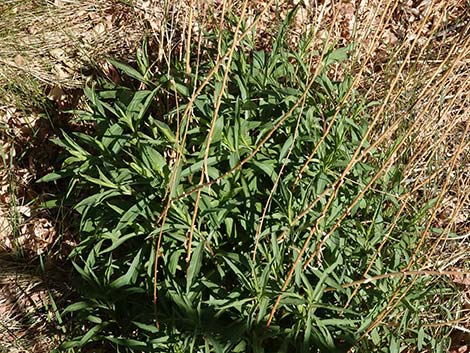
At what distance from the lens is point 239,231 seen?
2.63m

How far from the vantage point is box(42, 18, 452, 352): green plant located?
2.45m

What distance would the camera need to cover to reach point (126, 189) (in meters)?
2.60

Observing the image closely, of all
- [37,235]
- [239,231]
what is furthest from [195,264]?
[37,235]

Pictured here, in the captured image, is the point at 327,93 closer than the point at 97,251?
No

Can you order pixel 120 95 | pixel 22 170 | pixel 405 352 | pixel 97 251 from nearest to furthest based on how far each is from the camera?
pixel 97 251 → pixel 120 95 → pixel 405 352 → pixel 22 170

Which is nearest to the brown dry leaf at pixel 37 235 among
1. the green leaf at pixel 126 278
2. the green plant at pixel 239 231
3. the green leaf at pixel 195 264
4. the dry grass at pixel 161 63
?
the dry grass at pixel 161 63

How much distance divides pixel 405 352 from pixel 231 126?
1.24 meters

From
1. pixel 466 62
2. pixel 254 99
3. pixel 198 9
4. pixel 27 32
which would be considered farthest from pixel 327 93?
pixel 27 32

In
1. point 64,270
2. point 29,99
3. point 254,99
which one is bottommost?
point 64,270

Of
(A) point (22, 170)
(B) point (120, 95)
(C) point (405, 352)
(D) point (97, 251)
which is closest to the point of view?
(D) point (97, 251)

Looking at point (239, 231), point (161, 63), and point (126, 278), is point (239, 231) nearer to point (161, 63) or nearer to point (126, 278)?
point (126, 278)

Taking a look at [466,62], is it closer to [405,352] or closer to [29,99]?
[405,352]

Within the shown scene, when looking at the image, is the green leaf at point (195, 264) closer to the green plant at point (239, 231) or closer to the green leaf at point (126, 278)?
the green plant at point (239, 231)

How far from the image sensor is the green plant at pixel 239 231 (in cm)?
245
